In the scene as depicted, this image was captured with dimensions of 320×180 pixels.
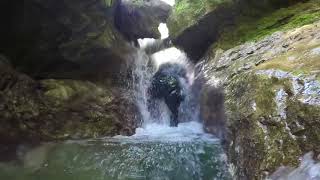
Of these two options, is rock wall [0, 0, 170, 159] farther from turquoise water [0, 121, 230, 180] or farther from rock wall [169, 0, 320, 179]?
rock wall [169, 0, 320, 179]

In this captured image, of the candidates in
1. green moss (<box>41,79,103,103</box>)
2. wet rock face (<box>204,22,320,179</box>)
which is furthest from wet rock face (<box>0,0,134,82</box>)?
wet rock face (<box>204,22,320,179</box>)

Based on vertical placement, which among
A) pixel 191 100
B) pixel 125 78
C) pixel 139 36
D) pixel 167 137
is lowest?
pixel 167 137

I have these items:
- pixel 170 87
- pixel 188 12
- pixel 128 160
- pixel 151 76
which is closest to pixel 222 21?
pixel 188 12

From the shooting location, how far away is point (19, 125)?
8000mm

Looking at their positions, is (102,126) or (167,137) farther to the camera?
(102,126)

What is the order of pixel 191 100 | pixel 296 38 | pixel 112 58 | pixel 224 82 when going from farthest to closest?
1. pixel 112 58
2. pixel 191 100
3. pixel 224 82
4. pixel 296 38

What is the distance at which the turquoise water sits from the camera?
20.0 ft

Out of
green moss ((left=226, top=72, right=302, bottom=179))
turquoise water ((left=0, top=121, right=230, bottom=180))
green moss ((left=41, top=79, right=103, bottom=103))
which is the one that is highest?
green moss ((left=41, top=79, right=103, bottom=103))

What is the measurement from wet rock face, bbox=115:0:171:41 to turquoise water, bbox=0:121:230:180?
455 centimetres

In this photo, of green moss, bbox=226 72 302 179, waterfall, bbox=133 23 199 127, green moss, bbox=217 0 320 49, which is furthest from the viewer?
waterfall, bbox=133 23 199 127

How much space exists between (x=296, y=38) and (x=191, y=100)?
3.27m

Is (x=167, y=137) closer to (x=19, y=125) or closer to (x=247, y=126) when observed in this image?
(x=247, y=126)

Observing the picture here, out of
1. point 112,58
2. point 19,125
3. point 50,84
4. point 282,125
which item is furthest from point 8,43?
point 282,125

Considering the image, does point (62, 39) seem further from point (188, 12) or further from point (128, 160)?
point (128, 160)
